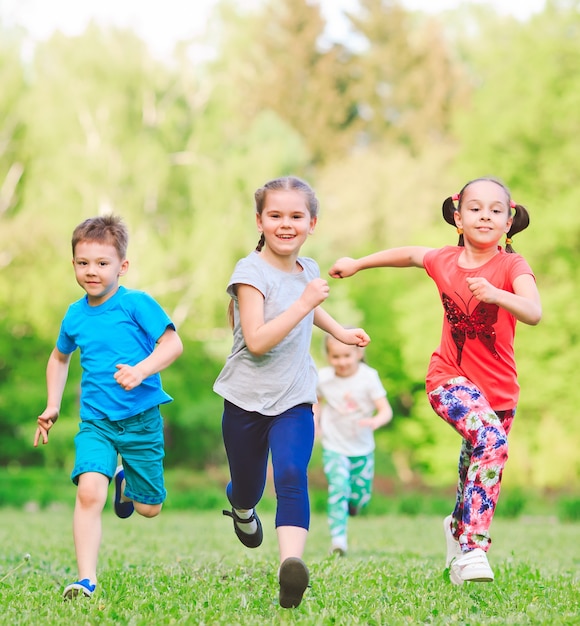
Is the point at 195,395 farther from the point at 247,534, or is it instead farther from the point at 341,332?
the point at 341,332

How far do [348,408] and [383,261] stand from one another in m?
Result: 3.86

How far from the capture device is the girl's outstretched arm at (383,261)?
5553 mm

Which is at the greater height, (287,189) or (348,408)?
(287,189)

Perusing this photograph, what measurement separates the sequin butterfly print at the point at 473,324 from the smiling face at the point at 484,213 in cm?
36

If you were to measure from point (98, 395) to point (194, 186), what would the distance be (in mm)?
24647

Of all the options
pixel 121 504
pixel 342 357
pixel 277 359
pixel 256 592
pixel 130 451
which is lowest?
pixel 256 592

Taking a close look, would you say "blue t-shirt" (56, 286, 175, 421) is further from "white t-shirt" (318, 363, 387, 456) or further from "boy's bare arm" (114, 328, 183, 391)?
"white t-shirt" (318, 363, 387, 456)

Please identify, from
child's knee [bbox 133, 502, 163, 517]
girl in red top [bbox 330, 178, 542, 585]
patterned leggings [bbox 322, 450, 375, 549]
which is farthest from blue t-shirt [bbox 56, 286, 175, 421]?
patterned leggings [bbox 322, 450, 375, 549]

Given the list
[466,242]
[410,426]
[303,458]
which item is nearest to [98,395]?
[303,458]

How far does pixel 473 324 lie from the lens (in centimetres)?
535

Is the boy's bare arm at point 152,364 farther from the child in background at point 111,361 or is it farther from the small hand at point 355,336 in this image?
the small hand at point 355,336

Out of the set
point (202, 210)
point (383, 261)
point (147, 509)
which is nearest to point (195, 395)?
point (202, 210)

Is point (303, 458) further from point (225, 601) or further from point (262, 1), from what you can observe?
point (262, 1)

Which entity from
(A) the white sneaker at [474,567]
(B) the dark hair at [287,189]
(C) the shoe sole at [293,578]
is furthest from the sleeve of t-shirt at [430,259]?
(C) the shoe sole at [293,578]
